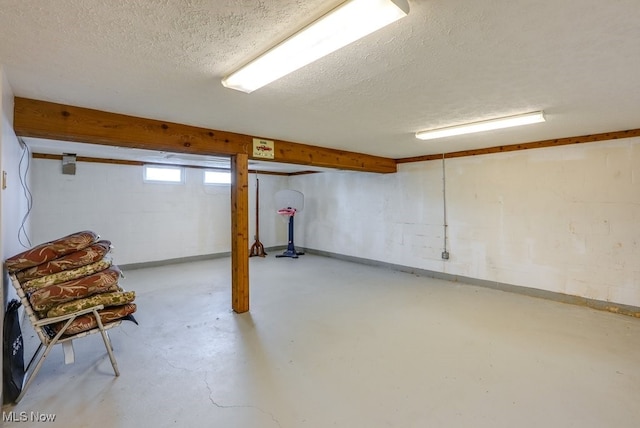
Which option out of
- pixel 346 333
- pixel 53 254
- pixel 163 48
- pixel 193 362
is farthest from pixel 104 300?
pixel 346 333

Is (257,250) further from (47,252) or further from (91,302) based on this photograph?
(47,252)

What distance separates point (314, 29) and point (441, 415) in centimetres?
221

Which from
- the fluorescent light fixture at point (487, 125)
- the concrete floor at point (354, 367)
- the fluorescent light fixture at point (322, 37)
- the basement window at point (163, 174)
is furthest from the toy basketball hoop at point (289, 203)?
the fluorescent light fixture at point (322, 37)

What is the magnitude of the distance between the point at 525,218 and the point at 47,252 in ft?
16.9

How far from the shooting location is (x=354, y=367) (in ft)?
7.56

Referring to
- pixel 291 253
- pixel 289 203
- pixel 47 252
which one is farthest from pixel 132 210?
pixel 47 252

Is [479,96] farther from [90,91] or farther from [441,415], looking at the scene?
[90,91]

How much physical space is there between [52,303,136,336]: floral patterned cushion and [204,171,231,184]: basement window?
456 cm

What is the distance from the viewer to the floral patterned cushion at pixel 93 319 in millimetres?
2100

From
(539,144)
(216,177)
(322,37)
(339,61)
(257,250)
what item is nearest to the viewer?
(322,37)

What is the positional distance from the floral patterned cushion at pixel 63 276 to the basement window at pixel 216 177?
445cm

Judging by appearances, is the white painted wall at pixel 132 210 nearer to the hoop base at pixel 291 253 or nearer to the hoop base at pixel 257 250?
the hoop base at pixel 257 250

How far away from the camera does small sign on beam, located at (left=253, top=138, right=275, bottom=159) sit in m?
3.59

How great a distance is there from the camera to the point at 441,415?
1.78 metres
